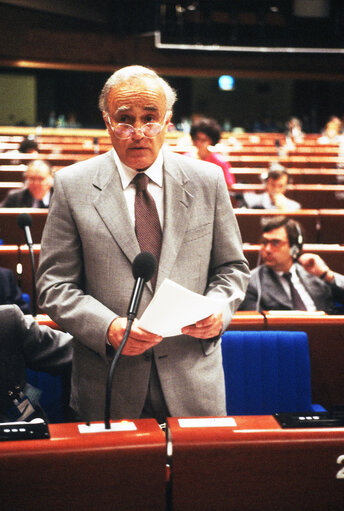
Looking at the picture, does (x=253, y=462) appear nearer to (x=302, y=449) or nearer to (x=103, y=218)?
(x=302, y=449)

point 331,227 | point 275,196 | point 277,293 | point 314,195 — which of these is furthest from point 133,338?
point 314,195

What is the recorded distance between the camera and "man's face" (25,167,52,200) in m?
4.62

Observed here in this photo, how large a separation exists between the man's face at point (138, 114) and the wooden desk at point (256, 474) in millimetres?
592

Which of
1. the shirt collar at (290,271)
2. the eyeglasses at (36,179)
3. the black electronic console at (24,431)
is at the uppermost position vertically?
the eyeglasses at (36,179)

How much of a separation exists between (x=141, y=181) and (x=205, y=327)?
0.35 metres

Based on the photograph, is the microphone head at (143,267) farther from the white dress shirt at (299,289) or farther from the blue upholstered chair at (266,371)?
the white dress shirt at (299,289)

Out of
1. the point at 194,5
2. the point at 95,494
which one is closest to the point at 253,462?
the point at 95,494

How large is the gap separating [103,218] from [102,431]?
0.45 meters

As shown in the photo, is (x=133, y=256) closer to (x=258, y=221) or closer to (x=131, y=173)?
(x=131, y=173)

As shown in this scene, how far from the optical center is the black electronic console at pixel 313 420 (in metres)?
1.04

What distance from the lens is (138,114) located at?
1.28 m

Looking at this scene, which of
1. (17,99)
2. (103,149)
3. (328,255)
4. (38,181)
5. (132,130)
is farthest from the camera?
(17,99)

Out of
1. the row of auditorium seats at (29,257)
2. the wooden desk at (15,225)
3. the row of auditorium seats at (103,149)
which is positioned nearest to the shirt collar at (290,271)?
the row of auditorium seats at (29,257)

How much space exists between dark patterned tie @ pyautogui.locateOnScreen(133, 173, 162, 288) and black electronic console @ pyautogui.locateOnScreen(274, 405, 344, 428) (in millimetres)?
398
